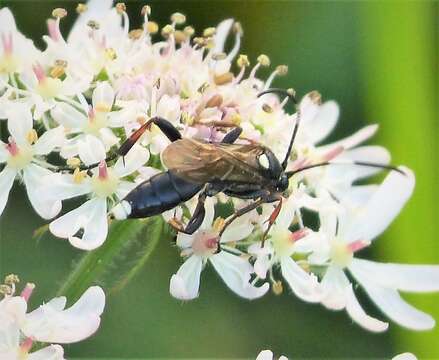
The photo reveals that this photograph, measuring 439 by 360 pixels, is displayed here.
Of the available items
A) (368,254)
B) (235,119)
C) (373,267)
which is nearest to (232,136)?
(235,119)

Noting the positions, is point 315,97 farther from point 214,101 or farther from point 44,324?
point 44,324

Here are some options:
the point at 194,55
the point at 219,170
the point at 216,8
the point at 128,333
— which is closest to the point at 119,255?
the point at 219,170

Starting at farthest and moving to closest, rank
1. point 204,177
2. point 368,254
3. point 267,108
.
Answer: point 368,254 → point 267,108 → point 204,177

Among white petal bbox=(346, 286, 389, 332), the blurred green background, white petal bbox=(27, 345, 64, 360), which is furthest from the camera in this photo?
the blurred green background

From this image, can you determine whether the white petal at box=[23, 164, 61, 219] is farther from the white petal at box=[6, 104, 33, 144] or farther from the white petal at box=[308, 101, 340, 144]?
the white petal at box=[308, 101, 340, 144]

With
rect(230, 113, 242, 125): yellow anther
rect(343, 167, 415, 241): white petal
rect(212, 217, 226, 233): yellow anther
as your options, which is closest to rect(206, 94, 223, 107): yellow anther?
rect(230, 113, 242, 125): yellow anther

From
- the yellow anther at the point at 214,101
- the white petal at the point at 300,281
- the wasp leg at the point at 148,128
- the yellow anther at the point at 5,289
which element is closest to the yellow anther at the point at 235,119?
the yellow anther at the point at 214,101
